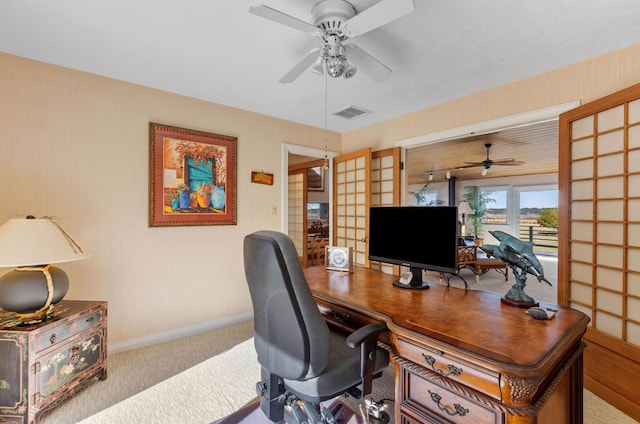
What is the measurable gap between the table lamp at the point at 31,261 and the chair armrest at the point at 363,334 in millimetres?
1900

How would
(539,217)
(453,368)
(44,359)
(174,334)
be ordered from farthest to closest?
(539,217) → (174,334) → (44,359) → (453,368)

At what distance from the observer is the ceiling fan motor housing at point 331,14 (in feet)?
5.24

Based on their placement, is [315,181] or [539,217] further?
[539,217]

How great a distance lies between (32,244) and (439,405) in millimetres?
2462

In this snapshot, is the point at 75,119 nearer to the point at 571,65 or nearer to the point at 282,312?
the point at 282,312

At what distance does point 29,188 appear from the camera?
225 centimetres

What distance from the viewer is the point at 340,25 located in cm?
164

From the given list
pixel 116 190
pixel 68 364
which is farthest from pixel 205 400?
pixel 116 190

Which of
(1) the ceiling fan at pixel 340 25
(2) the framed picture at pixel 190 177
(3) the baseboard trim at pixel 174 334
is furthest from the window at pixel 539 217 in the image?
(2) the framed picture at pixel 190 177

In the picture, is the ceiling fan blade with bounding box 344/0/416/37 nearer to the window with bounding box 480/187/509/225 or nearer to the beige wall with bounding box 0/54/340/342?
the beige wall with bounding box 0/54/340/342

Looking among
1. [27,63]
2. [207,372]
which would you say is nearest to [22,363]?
[207,372]

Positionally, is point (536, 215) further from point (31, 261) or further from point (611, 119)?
point (31, 261)

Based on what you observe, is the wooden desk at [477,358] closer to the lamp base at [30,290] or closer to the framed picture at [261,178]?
the lamp base at [30,290]

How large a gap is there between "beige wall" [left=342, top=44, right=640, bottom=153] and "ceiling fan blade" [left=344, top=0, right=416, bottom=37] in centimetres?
191
